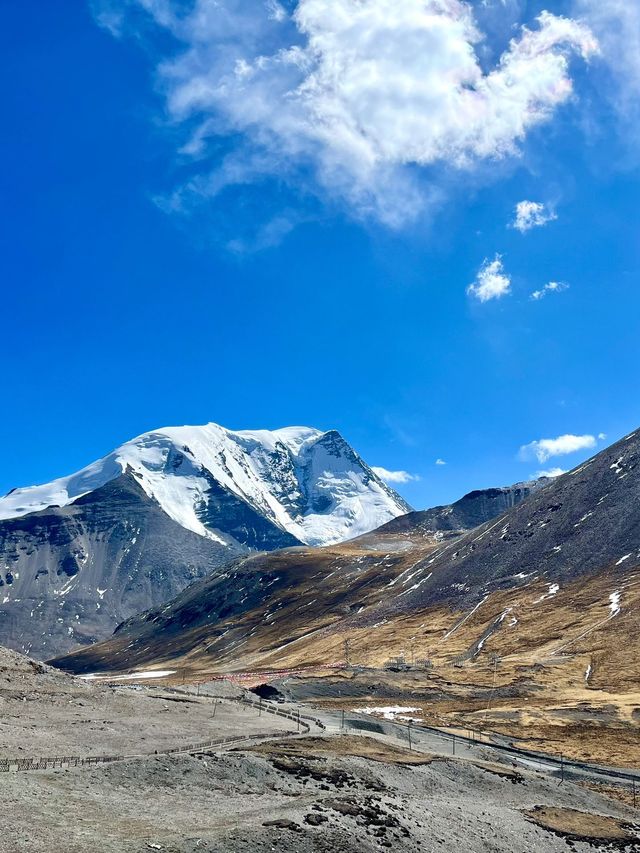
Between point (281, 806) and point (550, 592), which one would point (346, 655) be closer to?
point (550, 592)

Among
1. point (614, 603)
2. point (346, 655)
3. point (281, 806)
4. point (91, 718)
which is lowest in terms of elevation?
point (346, 655)


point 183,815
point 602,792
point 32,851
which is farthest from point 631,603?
point 32,851

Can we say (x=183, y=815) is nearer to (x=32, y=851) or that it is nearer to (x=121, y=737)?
(x=32, y=851)

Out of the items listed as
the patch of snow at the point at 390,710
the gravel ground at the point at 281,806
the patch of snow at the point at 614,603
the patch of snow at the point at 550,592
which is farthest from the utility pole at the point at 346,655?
the gravel ground at the point at 281,806

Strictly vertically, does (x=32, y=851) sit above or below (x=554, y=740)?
above

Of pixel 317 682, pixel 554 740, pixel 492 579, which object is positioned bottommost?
pixel 554 740

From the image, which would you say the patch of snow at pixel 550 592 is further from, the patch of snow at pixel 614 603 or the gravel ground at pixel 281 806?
the gravel ground at pixel 281 806

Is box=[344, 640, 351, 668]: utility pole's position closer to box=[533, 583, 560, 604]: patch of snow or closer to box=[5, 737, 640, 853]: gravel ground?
box=[533, 583, 560, 604]: patch of snow

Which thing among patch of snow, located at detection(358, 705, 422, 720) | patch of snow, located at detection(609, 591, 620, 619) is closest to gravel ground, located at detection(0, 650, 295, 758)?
patch of snow, located at detection(358, 705, 422, 720)

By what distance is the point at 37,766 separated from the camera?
40062 millimetres

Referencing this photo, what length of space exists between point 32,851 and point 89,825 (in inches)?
188

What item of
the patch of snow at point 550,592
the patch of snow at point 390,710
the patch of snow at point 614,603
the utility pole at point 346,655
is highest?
the patch of snow at point 550,592

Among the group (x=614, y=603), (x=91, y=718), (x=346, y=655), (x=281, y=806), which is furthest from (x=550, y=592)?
(x=281, y=806)

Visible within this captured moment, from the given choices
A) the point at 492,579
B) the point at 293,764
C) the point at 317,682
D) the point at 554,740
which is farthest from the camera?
the point at 492,579
